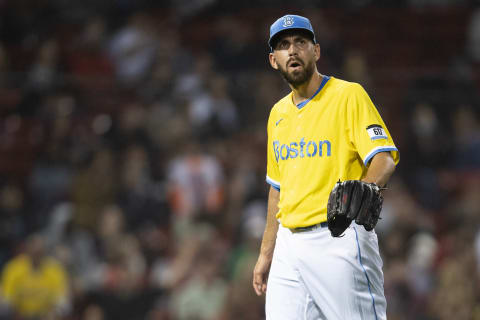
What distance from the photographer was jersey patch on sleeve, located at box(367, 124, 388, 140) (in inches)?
143

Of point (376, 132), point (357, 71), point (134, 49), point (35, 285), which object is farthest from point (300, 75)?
point (134, 49)

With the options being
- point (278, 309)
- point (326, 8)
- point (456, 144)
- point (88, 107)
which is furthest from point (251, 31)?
point (278, 309)

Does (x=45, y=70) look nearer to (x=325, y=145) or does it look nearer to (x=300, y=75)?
(x=300, y=75)

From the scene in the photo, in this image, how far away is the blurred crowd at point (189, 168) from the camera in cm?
867

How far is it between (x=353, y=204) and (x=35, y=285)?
21.1 feet

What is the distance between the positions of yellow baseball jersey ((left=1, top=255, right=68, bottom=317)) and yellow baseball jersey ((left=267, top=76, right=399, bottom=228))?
559 centimetres

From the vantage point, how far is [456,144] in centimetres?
1004

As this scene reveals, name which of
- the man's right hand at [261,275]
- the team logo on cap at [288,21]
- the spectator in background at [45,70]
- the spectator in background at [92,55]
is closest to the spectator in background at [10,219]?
the spectator in background at [45,70]

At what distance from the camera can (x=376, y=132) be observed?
11.9 ft

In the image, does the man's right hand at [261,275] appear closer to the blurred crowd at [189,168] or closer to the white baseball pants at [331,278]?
the white baseball pants at [331,278]

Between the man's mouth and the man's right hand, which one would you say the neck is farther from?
the man's right hand

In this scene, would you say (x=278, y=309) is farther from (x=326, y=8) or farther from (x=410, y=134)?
(x=326, y=8)

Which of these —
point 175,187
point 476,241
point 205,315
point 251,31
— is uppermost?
point 251,31

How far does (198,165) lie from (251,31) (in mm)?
3188
